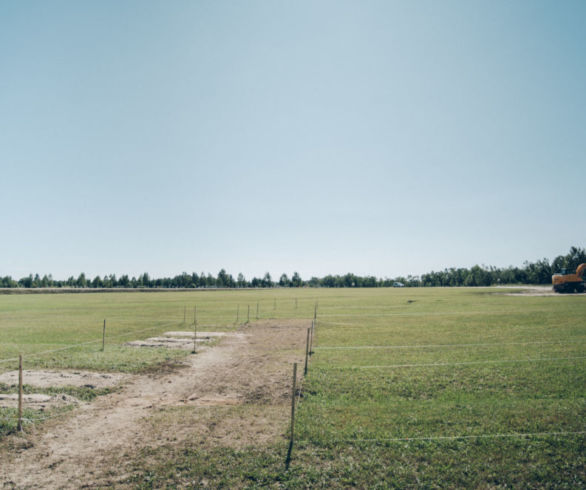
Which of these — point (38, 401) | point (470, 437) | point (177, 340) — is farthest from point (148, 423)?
point (177, 340)

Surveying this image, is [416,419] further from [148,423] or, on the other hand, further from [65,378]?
[65,378]

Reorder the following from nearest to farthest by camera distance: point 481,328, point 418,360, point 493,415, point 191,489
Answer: point 191,489, point 493,415, point 418,360, point 481,328

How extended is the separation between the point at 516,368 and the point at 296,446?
986 cm

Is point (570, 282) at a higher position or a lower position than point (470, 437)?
higher

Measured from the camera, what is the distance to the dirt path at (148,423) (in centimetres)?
647

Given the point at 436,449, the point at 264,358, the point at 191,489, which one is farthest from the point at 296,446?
the point at 264,358

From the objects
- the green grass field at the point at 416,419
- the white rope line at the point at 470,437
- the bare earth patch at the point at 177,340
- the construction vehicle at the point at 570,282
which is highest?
the construction vehicle at the point at 570,282

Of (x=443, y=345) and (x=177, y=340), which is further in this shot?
(x=177, y=340)

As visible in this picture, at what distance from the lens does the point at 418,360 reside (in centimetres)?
A: 1485

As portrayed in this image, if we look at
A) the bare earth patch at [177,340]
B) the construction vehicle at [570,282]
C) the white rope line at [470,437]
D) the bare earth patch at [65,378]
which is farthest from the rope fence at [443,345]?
the construction vehicle at [570,282]

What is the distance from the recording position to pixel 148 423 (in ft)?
27.9

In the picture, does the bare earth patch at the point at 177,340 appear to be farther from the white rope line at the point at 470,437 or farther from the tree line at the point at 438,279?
the tree line at the point at 438,279

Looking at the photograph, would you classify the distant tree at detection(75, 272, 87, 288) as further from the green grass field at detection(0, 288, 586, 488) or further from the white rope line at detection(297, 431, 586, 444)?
the white rope line at detection(297, 431, 586, 444)

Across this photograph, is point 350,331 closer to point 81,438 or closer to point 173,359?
point 173,359
